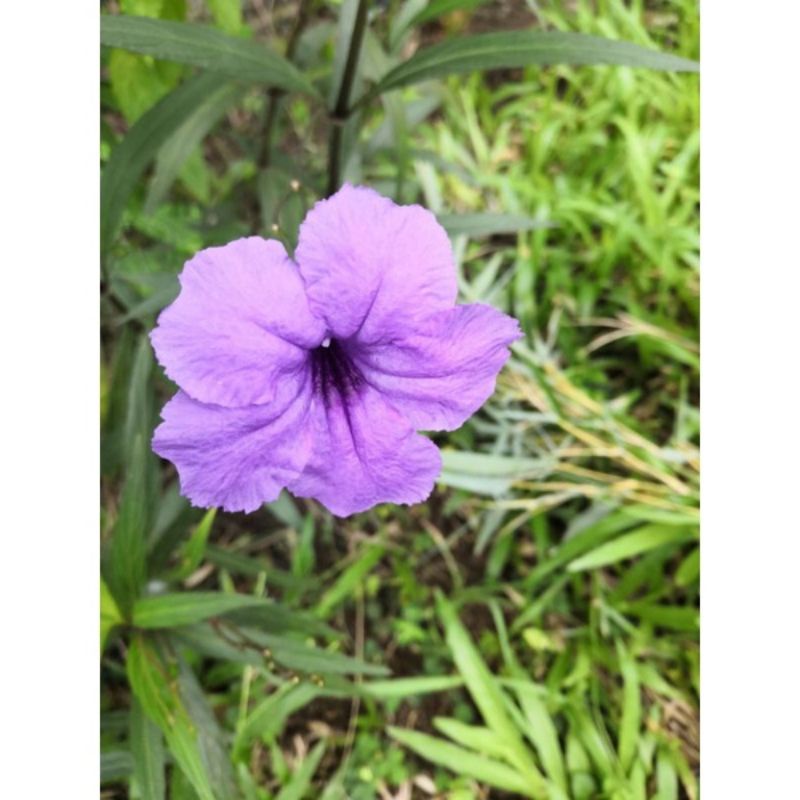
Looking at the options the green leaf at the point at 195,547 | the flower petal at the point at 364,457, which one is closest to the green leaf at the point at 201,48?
the flower petal at the point at 364,457

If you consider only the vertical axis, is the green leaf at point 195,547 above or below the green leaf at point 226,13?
below

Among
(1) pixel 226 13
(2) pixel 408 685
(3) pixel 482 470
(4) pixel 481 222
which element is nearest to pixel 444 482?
(3) pixel 482 470

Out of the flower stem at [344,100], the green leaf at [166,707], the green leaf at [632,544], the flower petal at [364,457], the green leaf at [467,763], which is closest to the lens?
the flower petal at [364,457]

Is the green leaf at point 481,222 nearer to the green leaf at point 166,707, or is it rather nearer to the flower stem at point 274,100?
the flower stem at point 274,100

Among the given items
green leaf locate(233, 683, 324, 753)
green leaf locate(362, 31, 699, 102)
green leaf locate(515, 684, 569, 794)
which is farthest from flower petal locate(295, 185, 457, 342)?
green leaf locate(515, 684, 569, 794)

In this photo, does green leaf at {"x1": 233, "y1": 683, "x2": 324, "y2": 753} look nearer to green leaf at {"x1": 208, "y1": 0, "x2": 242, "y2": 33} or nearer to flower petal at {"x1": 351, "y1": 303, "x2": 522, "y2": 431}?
flower petal at {"x1": 351, "y1": 303, "x2": 522, "y2": 431}

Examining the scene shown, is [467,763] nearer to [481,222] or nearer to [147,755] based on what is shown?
[147,755]
